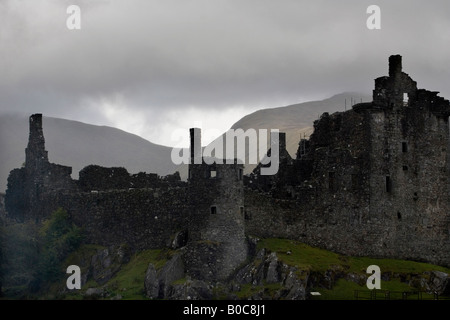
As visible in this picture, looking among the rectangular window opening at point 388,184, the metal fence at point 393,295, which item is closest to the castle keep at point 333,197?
the rectangular window opening at point 388,184

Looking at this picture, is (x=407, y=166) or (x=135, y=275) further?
(x=407, y=166)

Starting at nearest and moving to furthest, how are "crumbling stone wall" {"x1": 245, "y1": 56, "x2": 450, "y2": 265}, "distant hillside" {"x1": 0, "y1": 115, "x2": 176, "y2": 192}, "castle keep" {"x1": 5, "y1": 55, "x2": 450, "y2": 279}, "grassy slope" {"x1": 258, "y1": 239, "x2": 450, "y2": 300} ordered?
1. "grassy slope" {"x1": 258, "y1": 239, "x2": 450, "y2": 300}
2. "castle keep" {"x1": 5, "y1": 55, "x2": 450, "y2": 279}
3. "crumbling stone wall" {"x1": 245, "y1": 56, "x2": 450, "y2": 265}
4. "distant hillside" {"x1": 0, "y1": 115, "x2": 176, "y2": 192}

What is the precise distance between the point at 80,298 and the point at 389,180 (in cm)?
2616

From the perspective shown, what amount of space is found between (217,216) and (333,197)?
10726mm

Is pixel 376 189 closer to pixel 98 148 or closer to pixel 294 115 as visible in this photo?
pixel 98 148

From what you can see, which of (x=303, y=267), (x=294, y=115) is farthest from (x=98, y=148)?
(x=303, y=267)

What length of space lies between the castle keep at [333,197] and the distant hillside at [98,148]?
49317 mm

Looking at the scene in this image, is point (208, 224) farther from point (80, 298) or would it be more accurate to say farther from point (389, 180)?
point (389, 180)

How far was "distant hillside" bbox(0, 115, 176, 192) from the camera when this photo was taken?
14000cm

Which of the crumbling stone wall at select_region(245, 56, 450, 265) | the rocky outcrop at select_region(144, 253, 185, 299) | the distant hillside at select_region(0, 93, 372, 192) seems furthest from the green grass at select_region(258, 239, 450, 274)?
the distant hillside at select_region(0, 93, 372, 192)

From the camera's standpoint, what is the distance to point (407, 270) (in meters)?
73.9

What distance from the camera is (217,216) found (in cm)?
7131

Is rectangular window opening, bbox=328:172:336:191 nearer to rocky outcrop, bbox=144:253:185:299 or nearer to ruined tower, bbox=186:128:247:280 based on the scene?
ruined tower, bbox=186:128:247:280

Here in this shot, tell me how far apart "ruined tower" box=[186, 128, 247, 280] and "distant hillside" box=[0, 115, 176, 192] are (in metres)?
56.9
